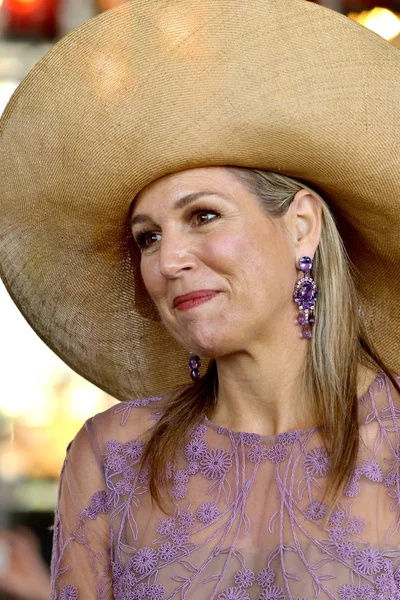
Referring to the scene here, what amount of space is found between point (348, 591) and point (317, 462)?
29 centimetres

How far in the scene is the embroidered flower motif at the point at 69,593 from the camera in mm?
2395

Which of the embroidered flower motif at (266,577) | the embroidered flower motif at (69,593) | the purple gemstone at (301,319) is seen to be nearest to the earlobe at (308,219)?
the purple gemstone at (301,319)

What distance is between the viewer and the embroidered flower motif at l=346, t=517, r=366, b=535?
214 centimetres

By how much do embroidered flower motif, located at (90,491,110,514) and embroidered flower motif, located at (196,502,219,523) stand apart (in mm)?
243

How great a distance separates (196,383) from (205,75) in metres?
0.74

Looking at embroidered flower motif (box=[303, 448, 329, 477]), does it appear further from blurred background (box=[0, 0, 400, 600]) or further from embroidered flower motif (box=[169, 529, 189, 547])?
blurred background (box=[0, 0, 400, 600])

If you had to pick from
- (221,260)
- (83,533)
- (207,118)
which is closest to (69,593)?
(83,533)

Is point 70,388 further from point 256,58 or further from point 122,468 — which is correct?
point 256,58

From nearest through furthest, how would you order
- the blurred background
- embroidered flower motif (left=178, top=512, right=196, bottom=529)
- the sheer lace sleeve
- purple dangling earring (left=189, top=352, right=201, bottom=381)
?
embroidered flower motif (left=178, top=512, right=196, bottom=529) → the sheer lace sleeve → purple dangling earring (left=189, top=352, right=201, bottom=381) → the blurred background

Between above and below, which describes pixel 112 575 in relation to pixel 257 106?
below

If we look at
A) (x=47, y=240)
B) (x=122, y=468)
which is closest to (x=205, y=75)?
(x=47, y=240)

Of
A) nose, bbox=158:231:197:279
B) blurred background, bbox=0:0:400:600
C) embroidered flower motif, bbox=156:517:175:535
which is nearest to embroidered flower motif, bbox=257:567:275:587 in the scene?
embroidered flower motif, bbox=156:517:175:535

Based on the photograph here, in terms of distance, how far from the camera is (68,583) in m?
2.42

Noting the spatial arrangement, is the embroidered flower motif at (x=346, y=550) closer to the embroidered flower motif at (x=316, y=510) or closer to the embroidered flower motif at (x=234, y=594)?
the embroidered flower motif at (x=316, y=510)
